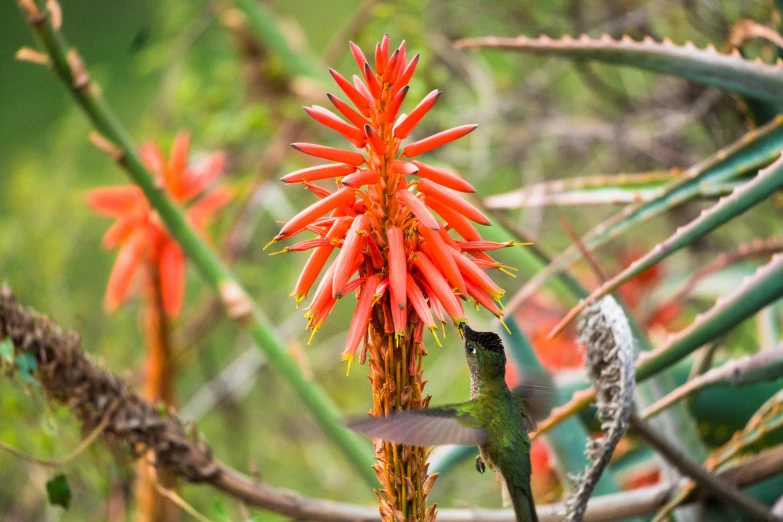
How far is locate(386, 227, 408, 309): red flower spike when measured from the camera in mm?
467

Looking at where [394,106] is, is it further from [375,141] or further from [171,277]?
[171,277]

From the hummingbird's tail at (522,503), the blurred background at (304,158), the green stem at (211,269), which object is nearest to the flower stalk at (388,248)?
the hummingbird's tail at (522,503)

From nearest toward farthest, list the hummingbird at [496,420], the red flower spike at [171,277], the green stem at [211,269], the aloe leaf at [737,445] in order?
the hummingbird at [496,420]
the aloe leaf at [737,445]
the green stem at [211,269]
the red flower spike at [171,277]

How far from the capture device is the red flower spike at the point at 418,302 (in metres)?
0.48

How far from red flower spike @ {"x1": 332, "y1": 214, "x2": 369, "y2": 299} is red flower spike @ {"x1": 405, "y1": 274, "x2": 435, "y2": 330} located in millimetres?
43

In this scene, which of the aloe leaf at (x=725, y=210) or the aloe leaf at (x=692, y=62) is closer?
the aloe leaf at (x=725, y=210)

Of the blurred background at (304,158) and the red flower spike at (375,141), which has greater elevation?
the blurred background at (304,158)

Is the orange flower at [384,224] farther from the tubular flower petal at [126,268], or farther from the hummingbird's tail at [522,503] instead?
the tubular flower petal at [126,268]

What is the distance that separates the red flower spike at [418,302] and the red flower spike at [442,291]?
11 mm

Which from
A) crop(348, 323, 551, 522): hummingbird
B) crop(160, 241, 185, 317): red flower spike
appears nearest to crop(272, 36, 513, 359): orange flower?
crop(348, 323, 551, 522): hummingbird

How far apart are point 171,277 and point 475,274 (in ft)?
3.15

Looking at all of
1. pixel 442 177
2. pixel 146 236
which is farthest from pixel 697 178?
pixel 146 236

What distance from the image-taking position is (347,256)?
48cm

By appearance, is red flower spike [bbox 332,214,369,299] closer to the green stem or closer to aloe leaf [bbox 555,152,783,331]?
aloe leaf [bbox 555,152,783,331]
